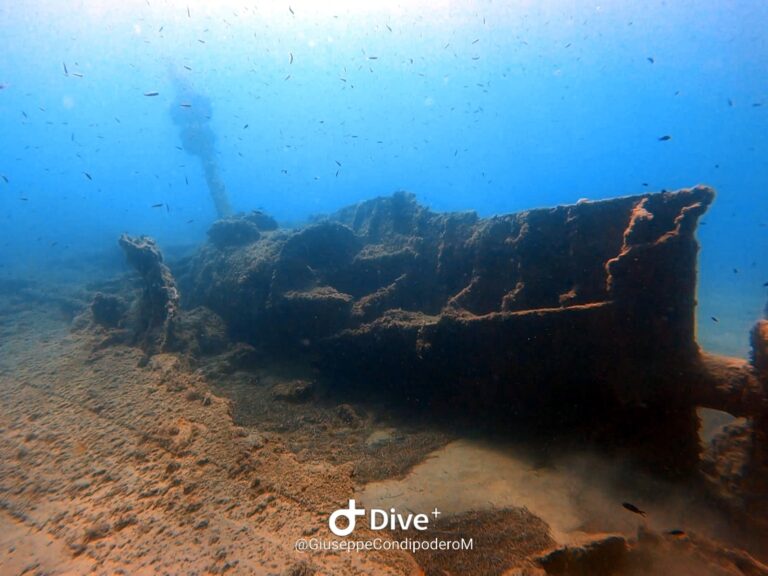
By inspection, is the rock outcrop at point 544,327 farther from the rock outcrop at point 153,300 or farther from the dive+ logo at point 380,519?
the dive+ logo at point 380,519

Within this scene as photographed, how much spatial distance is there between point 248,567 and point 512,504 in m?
3.03

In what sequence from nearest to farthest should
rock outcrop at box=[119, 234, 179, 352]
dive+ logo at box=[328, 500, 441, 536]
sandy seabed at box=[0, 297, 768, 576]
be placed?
sandy seabed at box=[0, 297, 768, 576] < dive+ logo at box=[328, 500, 441, 536] < rock outcrop at box=[119, 234, 179, 352]

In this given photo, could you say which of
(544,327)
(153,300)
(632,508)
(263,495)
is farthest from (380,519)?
(153,300)

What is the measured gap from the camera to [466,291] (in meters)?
7.43

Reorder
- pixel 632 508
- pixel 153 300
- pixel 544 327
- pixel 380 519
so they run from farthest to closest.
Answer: pixel 153 300 → pixel 544 327 → pixel 632 508 → pixel 380 519

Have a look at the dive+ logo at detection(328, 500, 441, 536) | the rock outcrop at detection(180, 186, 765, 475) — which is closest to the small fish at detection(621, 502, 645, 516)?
the rock outcrop at detection(180, 186, 765, 475)

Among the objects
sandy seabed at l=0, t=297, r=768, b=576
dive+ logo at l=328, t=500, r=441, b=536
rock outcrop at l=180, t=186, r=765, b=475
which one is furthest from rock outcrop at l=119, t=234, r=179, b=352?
dive+ logo at l=328, t=500, r=441, b=536

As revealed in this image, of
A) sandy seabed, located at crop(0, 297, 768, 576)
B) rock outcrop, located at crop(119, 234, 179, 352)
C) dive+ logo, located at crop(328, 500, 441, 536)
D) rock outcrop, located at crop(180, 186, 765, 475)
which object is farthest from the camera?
rock outcrop, located at crop(119, 234, 179, 352)

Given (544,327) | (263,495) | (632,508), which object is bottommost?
(632,508)

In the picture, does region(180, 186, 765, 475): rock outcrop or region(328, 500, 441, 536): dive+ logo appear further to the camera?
region(180, 186, 765, 475): rock outcrop

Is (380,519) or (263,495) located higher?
(263,495)

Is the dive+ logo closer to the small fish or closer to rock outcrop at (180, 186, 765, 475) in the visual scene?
the small fish

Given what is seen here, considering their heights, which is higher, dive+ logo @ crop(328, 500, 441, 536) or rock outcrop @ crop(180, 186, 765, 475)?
rock outcrop @ crop(180, 186, 765, 475)

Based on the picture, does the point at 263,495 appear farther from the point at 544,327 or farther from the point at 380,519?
the point at 544,327
